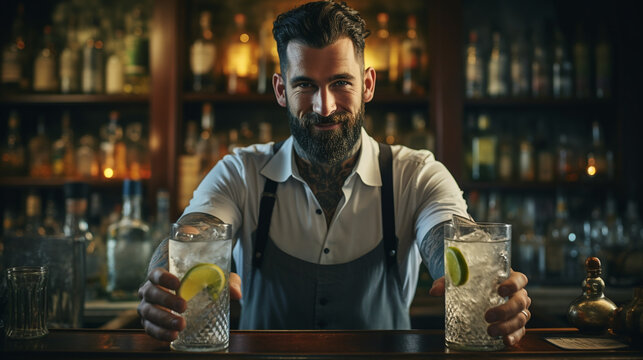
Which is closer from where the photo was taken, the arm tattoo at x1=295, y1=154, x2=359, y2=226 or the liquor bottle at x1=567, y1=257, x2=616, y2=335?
the liquor bottle at x1=567, y1=257, x2=616, y2=335

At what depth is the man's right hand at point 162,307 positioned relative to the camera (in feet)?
2.75

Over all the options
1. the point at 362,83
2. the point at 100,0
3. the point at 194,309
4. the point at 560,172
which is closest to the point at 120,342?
the point at 194,309

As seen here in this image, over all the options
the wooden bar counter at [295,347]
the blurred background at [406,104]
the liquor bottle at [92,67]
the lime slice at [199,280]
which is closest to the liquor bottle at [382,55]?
the blurred background at [406,104]

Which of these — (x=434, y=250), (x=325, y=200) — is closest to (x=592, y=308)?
(x=434, y=250)

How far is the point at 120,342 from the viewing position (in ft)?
2.99

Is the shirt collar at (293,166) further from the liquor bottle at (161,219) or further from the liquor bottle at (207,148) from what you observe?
the liquor bottle at (207,148)

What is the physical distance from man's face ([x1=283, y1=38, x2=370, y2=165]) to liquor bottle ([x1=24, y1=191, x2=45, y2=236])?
1712mm

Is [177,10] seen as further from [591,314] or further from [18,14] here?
[591,314]

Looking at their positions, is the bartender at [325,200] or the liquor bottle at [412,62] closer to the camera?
the bartender at [325,200]

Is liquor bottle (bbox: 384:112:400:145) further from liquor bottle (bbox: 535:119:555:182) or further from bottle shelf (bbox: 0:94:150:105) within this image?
bottle shelf (bbox: 0:94:150:105)

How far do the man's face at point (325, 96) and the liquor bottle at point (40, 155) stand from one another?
179 cm

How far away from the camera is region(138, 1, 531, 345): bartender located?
52.6 inches

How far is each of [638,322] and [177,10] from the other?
2232 mm

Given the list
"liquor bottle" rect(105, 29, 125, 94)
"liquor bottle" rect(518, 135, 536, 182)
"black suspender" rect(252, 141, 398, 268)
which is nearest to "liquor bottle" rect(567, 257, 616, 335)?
"black suspender" rect(252, 141, 398, 268)
